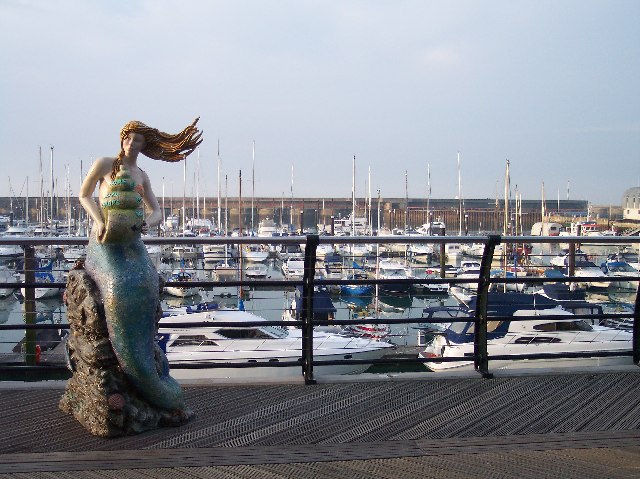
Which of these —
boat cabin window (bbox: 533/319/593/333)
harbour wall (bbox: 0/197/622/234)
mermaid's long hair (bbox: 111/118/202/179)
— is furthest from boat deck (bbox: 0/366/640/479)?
harbour wall (bbox: 0/197/622/234)

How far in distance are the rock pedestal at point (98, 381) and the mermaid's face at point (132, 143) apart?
2.80 ft

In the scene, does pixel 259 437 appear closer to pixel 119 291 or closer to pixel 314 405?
pixel 314 405

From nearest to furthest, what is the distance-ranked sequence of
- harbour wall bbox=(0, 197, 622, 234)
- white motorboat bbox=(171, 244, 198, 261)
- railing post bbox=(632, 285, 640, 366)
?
1. railing post bbox=(632, 285, 640, 366)
2. white motorboat bbox=(171, 244, 198, 261)
3. harbour wall bbox=(0, 197, 622, 234)

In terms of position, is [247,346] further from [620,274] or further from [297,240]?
[297,240]

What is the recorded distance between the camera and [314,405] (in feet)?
16.5

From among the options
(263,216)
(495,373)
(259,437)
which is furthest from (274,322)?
(263,216)

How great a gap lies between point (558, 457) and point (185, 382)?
9.58ft

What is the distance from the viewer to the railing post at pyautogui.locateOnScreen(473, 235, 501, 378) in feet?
18.5

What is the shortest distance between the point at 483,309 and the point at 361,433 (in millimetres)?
1846

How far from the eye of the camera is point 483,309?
5742mm

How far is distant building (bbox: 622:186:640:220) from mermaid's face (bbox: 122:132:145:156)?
69969mm

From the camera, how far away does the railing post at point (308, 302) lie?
5.38 metres

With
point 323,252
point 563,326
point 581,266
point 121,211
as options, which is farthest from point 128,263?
point 323,252

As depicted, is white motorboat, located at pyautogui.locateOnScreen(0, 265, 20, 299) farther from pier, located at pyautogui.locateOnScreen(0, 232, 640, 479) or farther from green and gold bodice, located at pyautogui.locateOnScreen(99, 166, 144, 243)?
green and gold bodice, located at pyautogui.locateOnScreen(99, 166, 144, 243)
